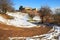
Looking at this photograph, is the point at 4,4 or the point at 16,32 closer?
the point at 16,32

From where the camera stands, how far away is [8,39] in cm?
1158

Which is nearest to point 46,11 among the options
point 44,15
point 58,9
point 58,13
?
point 44,15

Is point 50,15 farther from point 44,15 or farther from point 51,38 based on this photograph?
point 51,38

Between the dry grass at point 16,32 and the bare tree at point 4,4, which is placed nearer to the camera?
the dry grass at point 16,32

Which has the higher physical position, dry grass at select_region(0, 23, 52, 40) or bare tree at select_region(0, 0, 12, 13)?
bare tree at select_region(0, 0, 12, 13)

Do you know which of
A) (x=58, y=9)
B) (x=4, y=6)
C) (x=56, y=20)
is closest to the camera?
(x=56, y=20)

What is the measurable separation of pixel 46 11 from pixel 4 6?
7.10 meters

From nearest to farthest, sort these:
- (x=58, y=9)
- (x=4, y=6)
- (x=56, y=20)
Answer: (x=56, y=20)
(x=4, y=6)
(x=58, y=9)

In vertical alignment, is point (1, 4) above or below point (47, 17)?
above

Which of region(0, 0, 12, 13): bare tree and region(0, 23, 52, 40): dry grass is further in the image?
region(0, 0, 12, 13): bare tree

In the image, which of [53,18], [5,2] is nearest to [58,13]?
[53,18]

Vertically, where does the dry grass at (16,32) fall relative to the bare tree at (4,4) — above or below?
below

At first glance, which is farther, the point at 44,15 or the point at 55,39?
the point at 44,15

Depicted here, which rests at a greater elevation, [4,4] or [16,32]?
[4,4]
